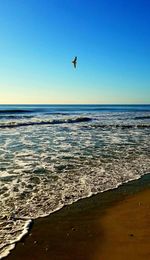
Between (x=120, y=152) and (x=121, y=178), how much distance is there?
526 cm

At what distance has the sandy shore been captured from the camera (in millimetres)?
5617

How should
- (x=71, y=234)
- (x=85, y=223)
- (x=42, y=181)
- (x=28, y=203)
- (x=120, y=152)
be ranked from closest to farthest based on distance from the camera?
(x=71, y=234) → (x=85, y=223) → (x=28, y=203) → (x=42, y=181) → (x=120, y=152)

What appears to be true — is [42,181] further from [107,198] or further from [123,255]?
[123,255]

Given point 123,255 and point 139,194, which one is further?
point 139,194

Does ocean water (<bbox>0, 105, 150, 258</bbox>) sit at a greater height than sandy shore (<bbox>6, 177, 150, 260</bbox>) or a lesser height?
greater

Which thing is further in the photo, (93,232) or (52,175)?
(52,175)

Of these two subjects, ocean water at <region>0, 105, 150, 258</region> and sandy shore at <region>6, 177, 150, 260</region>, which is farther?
ocean water at <region>0, 105, 150, 258</region>

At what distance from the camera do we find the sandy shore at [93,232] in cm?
562

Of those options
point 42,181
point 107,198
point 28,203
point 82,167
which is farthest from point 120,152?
point 28,203

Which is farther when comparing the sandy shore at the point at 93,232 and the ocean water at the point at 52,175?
the ocean water at the point at 52,175

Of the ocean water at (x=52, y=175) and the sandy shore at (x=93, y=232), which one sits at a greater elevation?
the ocean water at (x=52, y=175)

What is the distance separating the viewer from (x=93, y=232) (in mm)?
6520

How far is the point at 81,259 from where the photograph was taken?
5438mm

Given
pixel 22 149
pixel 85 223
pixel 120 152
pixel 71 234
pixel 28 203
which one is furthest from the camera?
pixel 22 149
